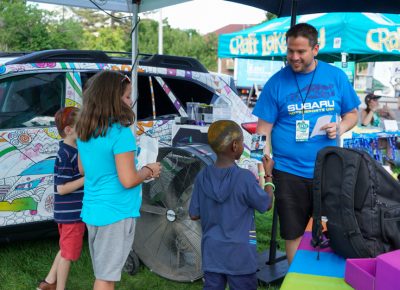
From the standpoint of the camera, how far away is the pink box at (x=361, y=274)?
1665mm

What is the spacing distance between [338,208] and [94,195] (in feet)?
4.12

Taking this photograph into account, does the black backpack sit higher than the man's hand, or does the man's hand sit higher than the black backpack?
the man's hand

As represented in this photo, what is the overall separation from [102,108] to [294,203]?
1.32 metres

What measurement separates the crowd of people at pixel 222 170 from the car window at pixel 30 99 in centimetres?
119

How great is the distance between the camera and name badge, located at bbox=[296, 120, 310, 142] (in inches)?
116

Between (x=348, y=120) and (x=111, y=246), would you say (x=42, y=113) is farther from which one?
(x=348, y=120)

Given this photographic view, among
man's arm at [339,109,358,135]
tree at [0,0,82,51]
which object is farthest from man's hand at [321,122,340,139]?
tree at [0,0,82,51]

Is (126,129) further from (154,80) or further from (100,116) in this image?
(154,80)

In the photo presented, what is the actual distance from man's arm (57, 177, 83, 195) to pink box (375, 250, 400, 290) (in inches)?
78.1

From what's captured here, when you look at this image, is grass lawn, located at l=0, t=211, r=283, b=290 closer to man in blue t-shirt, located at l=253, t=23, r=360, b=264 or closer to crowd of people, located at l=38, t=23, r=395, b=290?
crowd of people, located at l=38, t=23, r=395, b=290

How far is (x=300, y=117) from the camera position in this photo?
2.97 m

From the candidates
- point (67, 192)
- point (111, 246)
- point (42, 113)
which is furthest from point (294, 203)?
point (42, 113)

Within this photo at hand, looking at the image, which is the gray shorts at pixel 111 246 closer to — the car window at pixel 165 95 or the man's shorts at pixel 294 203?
the man's shorts at pixel 294 203

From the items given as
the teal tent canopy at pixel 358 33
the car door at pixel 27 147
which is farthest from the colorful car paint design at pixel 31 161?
the teal tent canopy at pixel 358 33
